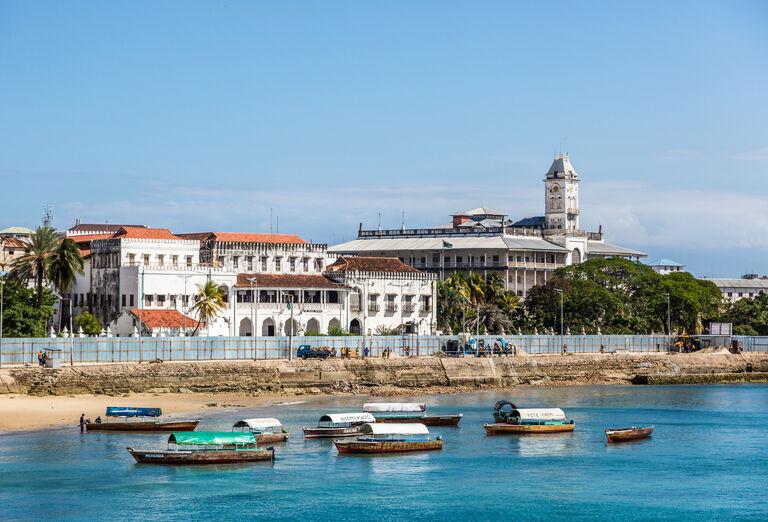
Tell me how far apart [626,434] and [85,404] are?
117 feet

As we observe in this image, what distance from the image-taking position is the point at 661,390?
12425 cm

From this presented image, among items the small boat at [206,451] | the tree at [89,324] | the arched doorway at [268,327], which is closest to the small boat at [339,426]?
the small boat at [206,451]

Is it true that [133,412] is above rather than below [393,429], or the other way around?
above

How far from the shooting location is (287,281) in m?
130

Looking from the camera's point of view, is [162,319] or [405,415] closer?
[405,415]

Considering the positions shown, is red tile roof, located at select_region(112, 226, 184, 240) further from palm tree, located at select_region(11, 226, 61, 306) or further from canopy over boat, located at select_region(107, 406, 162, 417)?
canopy over boat, located at select_region(107, 406, 162, 417)

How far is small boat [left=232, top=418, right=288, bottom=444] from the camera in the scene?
76625 mm

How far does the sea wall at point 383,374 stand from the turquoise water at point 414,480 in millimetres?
11310

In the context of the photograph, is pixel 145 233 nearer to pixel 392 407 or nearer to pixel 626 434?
pixel 392 407

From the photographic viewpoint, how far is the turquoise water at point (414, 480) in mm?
60344

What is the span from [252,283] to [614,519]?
7088 centimetres

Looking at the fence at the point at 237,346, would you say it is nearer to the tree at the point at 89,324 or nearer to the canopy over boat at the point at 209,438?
the tree at the point at 89,324

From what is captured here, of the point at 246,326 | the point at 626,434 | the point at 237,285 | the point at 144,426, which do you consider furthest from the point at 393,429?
the point at 246,326

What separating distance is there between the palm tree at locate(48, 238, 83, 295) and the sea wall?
17762 mm
